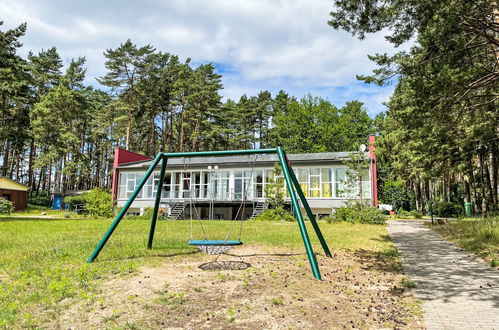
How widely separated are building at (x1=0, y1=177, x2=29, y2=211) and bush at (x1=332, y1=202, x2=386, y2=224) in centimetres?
2773

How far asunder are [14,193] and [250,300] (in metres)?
33.4

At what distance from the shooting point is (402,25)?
29.9ft

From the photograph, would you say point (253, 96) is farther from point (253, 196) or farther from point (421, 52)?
point (421, 52)

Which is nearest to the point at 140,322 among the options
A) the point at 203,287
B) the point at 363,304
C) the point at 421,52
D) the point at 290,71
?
the point at 203,287

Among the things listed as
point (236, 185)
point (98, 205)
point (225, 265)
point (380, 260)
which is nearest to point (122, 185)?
point (98, 205)

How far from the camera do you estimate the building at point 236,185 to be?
24.3 meters

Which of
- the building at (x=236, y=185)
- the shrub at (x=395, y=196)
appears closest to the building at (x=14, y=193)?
the building at (x=236, y=185)

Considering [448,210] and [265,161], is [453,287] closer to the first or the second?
[265,161]

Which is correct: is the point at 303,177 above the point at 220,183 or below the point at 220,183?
above

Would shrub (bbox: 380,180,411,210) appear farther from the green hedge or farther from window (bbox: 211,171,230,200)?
window (bbox: 211,171,230,200)

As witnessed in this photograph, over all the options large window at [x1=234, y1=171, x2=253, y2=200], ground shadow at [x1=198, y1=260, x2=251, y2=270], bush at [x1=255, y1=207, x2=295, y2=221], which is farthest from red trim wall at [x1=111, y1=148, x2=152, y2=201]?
ground shadow at [x1=198, y1=260, x2=251, y2=270]

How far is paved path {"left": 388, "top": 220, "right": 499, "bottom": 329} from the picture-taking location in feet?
13.4

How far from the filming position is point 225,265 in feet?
22.5

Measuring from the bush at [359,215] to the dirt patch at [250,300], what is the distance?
11.6 metres
